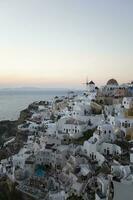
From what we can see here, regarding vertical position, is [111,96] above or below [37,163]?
above

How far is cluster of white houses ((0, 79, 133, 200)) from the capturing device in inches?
581

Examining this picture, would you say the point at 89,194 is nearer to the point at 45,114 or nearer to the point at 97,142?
the point at 97,142

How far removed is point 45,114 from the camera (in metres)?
30.3

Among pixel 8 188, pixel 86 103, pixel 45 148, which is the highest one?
pixel 86 103

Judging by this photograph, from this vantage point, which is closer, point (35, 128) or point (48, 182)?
point (48, 182)

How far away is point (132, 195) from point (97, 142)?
24.1 ft

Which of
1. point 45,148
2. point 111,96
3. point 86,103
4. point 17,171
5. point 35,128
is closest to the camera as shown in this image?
point 17,171

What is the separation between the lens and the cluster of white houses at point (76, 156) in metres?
14.8

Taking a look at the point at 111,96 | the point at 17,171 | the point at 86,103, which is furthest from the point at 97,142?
the point at 111,96

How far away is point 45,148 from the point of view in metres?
19.4

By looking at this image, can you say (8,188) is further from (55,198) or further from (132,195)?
(132,195)

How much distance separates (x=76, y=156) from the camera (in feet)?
57.8

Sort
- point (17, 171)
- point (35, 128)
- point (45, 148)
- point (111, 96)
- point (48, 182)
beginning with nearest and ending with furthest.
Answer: point (48, 182) → point (17, 171) → point (45, 148) → point (35, 128) → point (111, 96)

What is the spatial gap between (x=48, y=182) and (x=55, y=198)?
6.20ft
